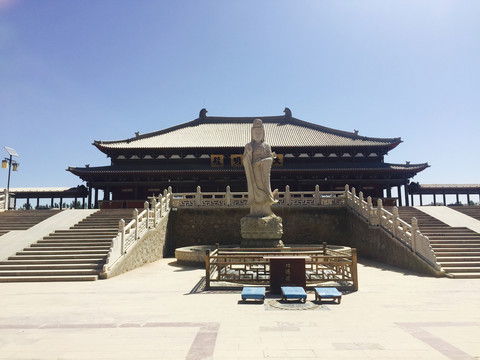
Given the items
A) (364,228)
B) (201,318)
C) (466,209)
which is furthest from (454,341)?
(466,209)

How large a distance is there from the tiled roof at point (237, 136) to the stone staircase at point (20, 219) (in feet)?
29.8

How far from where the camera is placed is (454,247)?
12.6 m

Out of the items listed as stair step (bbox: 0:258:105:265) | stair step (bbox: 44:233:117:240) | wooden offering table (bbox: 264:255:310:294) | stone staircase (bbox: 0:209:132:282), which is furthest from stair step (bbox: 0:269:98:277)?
wooden offering table (bbox: 264:255:310:294)

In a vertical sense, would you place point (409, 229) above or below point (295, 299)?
above

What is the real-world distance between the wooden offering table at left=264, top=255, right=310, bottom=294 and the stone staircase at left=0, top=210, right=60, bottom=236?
14691 mm

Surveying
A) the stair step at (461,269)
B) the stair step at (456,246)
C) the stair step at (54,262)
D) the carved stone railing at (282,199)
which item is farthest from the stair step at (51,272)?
the stair step at (456,246)

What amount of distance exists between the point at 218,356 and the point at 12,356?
2831 millimetres

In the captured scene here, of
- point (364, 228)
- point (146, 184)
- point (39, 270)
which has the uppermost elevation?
point (146, 184)

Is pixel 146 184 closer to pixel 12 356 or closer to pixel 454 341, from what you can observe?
pixel 12 356

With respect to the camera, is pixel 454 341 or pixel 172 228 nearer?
pixel 454 341

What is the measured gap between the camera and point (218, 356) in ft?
13.4

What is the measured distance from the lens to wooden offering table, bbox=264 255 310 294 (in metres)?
7.69

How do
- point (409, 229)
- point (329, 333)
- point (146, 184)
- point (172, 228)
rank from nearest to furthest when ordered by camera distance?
1. point (329, 333)
2. point (409, 229)
3. point (172, 228)
4. point (146, 184)

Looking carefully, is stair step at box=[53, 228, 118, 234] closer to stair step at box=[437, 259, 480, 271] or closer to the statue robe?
the statue robe
